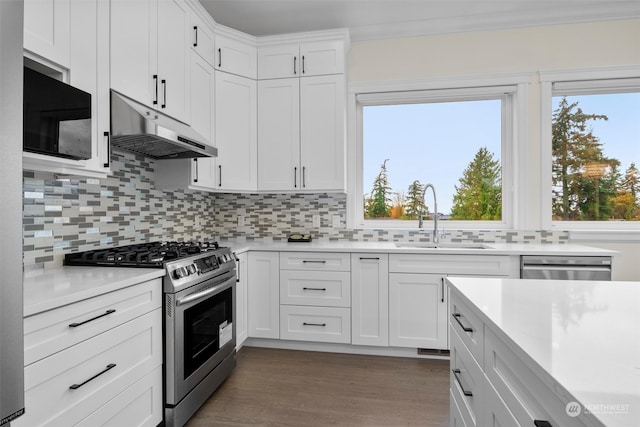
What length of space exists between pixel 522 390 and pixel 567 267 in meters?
2.21

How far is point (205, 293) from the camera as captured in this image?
6.67 ft

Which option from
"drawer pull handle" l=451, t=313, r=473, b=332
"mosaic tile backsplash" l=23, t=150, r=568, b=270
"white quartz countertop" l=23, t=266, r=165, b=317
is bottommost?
"drawer pull handle" l=451, t=313, r=473, b=332

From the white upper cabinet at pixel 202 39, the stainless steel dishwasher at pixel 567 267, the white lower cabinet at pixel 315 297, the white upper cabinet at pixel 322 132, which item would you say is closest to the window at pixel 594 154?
the stainless steel dishwasher at pixel 567 267

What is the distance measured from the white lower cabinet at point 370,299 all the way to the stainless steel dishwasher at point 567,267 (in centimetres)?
104

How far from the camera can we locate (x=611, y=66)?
3023 mm

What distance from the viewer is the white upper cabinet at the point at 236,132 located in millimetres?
2959

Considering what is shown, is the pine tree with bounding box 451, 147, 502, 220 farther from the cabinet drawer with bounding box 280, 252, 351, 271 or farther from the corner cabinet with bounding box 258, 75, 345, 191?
the cabinet drawer with bounding box 280, 252, 351, 271

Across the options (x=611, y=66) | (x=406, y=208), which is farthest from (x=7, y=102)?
(x=611, y=66)

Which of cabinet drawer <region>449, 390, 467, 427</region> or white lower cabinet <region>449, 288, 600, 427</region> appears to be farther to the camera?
cabinet drawer <region>449, 390, 467, 427</region>

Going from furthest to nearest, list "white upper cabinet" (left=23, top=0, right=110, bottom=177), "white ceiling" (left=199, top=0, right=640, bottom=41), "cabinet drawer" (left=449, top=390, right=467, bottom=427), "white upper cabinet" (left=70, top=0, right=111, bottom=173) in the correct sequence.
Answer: "white ceiling" (left=199, top=0, right=640, bottom=41) < "white upper cabinet" (left=70, top=0, right=111, bottom=173) < "white upper cabinet" (left=23, top=0, right=110, bottom=177) < "cabinet drawer" (left=449, top=390, right=467, bottom=427)

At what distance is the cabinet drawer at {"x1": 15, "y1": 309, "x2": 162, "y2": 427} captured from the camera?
1.13m

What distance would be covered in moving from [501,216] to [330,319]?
1.91m

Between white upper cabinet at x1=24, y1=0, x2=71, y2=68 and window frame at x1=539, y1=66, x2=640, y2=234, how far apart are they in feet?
11.5

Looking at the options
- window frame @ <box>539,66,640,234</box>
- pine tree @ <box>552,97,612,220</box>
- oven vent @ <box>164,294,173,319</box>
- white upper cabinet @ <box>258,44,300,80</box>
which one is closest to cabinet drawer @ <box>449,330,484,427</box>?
oven vent @ <box>164,294,173,319</box>
